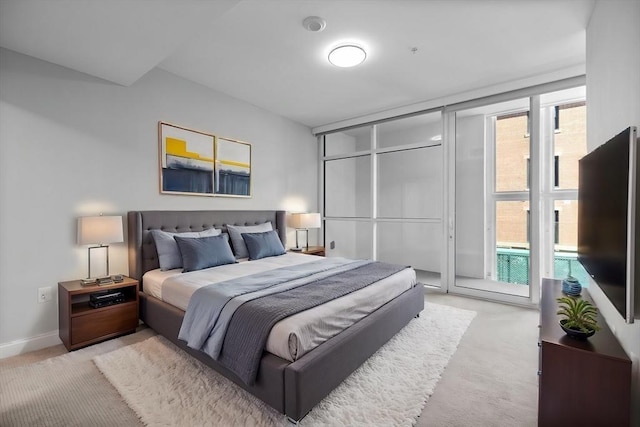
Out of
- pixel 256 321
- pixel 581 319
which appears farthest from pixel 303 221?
pixel 581 319

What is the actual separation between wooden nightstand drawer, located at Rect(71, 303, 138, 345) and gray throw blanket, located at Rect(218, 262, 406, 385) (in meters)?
1.43

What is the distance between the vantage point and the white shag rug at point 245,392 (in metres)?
1.68

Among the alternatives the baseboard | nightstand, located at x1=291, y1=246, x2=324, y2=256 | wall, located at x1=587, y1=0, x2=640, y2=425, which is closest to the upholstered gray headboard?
the baseboard

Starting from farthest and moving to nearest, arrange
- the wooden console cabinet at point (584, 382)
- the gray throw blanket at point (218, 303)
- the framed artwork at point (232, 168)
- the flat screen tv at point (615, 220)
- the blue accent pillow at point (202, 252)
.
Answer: the framed artwork at point (232, 168), the blue accent pillow at point (202, 252), the gray throw blanket at point (218, 303), the wooden console cabinet at point (584, 382), the flat screen tv at point (615, 220)

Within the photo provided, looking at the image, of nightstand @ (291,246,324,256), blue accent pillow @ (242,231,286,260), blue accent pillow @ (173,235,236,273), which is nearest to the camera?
blue accent pillow @ (173,235,236,273)

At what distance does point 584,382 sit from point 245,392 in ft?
6.12

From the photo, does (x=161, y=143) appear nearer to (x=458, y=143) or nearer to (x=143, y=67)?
(x=143, y=67)

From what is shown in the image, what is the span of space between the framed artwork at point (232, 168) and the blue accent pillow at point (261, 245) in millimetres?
726

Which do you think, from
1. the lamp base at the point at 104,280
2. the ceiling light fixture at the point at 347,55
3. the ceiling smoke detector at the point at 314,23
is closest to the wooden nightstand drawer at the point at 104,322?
the lamp base at the point at 104,280

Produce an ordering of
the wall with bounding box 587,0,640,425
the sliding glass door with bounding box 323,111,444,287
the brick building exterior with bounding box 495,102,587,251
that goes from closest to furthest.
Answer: the wall with bounding box 587,0,640,425
the brick building exterior with bounding box 495,102,587,251
the sliding glass door with bounding box 323,111,444,287

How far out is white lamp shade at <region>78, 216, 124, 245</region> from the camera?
2545 mm

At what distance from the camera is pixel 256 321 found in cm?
179

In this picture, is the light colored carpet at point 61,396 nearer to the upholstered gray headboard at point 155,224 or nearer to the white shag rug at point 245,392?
the white shag rug at point 245,392

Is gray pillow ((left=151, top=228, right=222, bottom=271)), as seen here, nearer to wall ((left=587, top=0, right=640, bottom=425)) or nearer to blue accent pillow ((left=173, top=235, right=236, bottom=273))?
blue accent pillow ((left=173, top=235, right=236, bottom=273))
